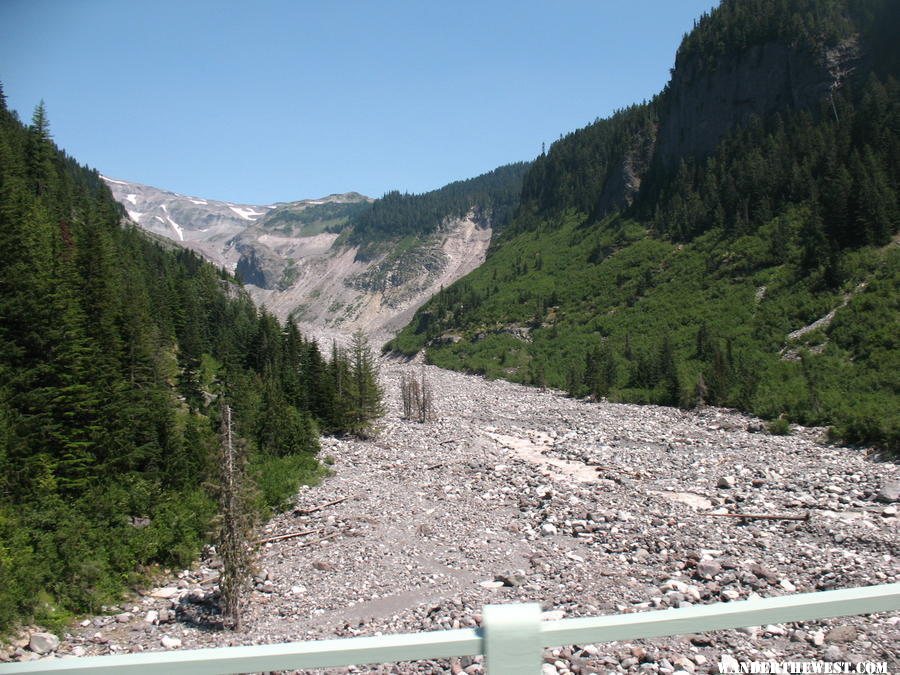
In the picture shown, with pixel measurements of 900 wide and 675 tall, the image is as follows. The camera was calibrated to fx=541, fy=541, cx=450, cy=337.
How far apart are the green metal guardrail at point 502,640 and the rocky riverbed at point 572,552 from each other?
1.88 metres

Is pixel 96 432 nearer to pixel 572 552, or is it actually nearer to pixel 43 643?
pixel 43 643

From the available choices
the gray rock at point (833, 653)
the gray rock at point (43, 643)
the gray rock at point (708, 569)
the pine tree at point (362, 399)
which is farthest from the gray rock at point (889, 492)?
the pine tree at point (362, 399)

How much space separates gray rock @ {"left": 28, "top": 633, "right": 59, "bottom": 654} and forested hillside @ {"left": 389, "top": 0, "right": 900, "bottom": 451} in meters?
29.2

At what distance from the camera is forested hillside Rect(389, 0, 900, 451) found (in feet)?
120

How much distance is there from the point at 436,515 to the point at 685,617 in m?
17.8

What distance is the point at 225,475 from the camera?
37.1 feet

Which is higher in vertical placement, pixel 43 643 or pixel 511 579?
pixel 43 643

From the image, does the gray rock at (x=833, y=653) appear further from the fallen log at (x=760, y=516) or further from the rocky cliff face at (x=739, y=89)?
the rocky cliff face at (x=739, y=89)

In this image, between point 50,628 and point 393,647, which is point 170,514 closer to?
point 50,628

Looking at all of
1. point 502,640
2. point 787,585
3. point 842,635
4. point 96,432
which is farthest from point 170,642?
point 787,585

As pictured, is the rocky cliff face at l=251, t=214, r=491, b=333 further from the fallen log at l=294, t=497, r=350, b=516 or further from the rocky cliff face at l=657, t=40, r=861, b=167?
the fallen log at l=294, t=497, r=350, b=516

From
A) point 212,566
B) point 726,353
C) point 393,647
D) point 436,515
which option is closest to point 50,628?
point 212,566

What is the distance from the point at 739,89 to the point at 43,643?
9482 centimetres

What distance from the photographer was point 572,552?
15.0m
